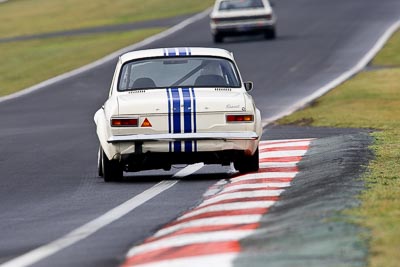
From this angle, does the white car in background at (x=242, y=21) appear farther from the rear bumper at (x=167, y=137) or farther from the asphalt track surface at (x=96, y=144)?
the rear bumper at (x=167, y=137)

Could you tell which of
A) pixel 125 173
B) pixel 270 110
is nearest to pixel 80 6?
pixel 270 110

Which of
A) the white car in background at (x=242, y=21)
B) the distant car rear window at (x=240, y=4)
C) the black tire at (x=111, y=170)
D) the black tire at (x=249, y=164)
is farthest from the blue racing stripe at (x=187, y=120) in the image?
the distant car rear window at (x=240, y=4)

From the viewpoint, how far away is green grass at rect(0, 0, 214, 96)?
3700 centimetres

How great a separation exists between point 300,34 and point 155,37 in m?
4.80

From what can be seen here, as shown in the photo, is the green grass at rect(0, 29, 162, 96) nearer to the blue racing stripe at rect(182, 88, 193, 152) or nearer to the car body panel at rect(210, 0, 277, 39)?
the car body panel at rect(210, 0, 277, 39)

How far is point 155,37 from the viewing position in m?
44.9

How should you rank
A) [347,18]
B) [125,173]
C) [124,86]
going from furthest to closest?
1. [347,18]
2. [125,173]
3. [124,86]

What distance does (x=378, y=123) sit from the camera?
72.1ft

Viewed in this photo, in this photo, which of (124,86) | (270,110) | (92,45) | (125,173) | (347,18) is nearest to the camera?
(124,86)

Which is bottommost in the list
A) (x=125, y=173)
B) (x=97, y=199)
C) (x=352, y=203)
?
(x=125, y=173)

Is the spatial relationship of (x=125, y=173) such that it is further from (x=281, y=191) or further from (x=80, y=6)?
(x=80, y=6)

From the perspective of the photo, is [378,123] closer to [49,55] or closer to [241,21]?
[49,55]

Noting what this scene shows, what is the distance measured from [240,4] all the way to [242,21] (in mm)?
973

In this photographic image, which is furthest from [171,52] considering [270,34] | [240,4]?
[240,4]
